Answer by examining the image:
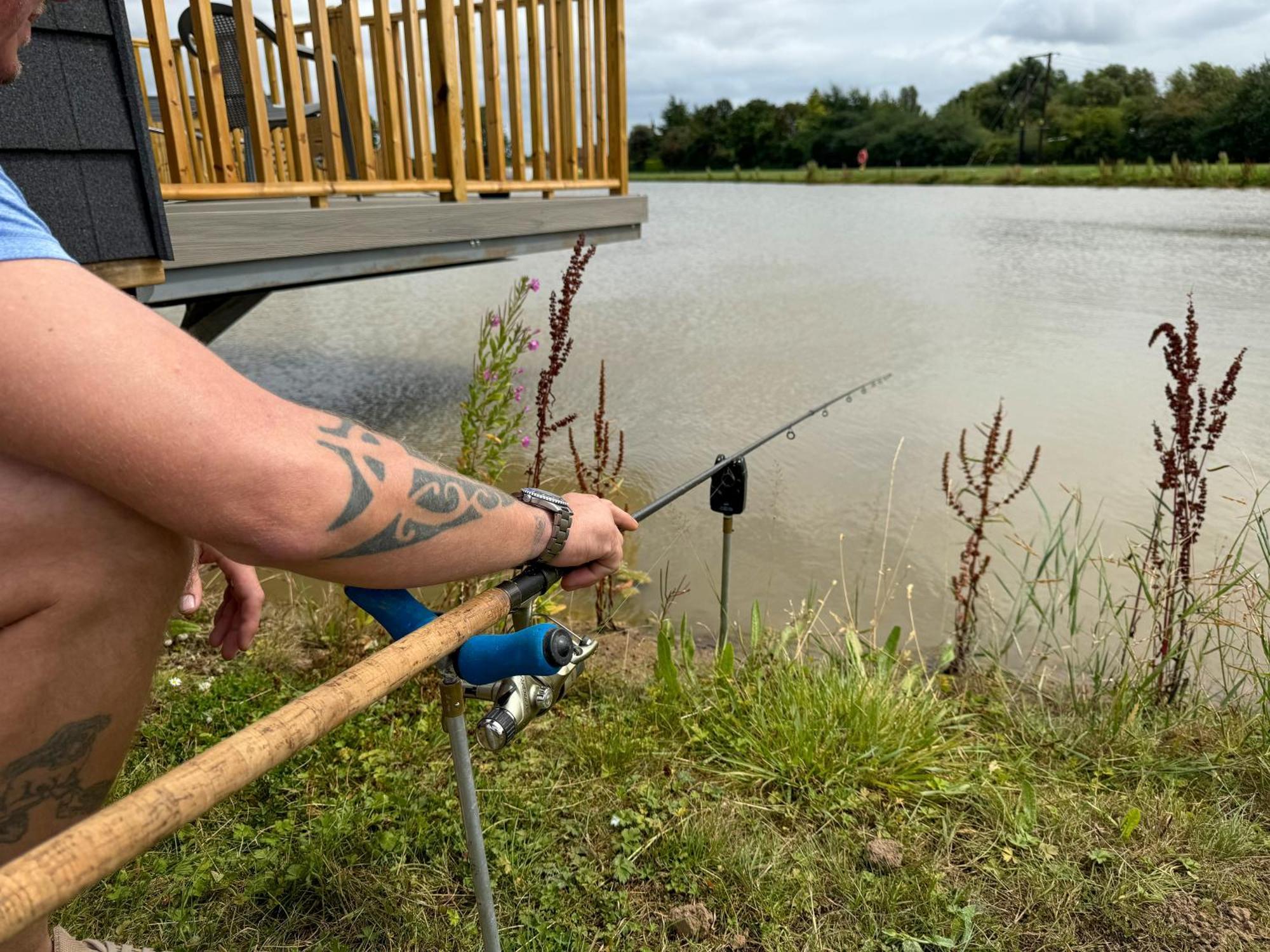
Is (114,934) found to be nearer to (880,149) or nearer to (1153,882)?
(1153,882)

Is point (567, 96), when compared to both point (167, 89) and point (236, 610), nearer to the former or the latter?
point (167, 89)

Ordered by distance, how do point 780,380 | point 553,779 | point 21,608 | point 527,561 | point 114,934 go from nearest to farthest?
point 21,608 → point 527,561 → point 114,934 → point 553,779 → point 780,380

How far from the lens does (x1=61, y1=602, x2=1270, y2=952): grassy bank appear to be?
167 centimetres

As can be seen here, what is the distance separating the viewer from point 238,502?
0.88 metres

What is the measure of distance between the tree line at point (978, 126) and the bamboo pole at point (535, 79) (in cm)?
2813

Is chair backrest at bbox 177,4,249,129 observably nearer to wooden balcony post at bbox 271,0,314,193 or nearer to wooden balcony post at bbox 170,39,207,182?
wooden balcony post at bbox 170,39,207,182

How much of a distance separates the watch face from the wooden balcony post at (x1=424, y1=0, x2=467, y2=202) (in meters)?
3.80

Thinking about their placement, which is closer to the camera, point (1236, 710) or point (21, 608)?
point (21, 608)

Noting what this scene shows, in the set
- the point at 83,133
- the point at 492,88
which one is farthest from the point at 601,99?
the point at 83,133

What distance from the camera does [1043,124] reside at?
1881 inches

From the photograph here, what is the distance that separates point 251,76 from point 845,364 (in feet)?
15.4

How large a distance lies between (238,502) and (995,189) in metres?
27.0

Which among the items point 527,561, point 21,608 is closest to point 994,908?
point 527,561

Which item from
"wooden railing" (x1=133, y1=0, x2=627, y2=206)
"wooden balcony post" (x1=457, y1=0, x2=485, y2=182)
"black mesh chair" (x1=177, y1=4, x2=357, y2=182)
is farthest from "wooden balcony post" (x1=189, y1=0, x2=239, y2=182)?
"black mesh chair" (x1=177, y1=4, x2=357, y2=182)
